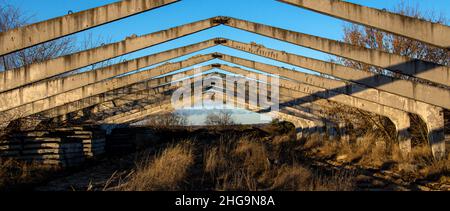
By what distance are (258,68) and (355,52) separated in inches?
248

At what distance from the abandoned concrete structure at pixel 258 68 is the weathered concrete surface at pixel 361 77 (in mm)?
30

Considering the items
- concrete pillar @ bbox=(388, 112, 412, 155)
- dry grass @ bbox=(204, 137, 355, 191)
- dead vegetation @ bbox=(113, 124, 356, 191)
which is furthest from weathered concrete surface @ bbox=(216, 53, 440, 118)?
dead vegetation @ bbox=(113, 124, 356, 191)

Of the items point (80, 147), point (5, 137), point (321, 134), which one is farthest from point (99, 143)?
point (321, 134)

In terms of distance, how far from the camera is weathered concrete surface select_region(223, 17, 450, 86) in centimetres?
1110

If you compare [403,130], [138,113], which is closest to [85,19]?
[403,130]

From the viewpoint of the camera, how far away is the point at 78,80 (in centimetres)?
1577

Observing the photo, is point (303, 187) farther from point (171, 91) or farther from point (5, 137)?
point (171, 91)

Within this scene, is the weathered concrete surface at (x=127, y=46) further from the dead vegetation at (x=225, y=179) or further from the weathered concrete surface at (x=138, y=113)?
the weathered concrete surface at (x=138, y=113)

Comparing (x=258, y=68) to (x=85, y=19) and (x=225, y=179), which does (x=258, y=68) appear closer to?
(x=85, y=19)

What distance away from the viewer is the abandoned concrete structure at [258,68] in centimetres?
948

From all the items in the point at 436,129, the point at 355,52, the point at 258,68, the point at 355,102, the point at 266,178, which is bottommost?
the point at 266,178

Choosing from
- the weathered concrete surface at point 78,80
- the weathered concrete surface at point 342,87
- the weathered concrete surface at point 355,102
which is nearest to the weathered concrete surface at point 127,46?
the weathered concrete surface at point 78,80

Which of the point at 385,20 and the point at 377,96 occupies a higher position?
the point at 385,20

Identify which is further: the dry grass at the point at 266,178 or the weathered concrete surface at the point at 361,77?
the weathered concrete surface at the point at 361,77
